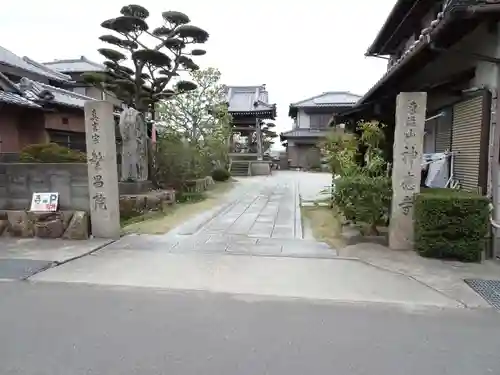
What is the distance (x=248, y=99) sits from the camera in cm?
4194

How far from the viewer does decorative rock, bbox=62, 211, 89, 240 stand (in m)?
8.20

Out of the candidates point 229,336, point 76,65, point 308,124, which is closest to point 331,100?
point 308,124

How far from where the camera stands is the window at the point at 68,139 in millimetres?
16625

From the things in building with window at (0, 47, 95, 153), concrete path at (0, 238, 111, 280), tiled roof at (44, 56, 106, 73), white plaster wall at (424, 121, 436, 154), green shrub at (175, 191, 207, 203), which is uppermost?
tiled roof at (44, 56, 106, 73)

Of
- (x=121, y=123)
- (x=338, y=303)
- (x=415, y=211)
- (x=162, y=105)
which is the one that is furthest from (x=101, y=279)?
(x=162, y=105)

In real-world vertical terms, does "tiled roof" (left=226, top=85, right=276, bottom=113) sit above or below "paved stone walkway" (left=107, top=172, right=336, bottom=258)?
above

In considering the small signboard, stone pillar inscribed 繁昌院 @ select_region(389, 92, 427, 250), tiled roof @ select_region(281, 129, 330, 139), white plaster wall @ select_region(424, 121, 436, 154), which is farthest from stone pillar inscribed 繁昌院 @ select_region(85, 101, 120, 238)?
tiled roof @ select_region(281, 129, 330, 139)

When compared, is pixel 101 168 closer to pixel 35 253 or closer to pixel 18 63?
pixel 35 253

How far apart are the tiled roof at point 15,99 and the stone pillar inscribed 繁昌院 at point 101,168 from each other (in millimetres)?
6599

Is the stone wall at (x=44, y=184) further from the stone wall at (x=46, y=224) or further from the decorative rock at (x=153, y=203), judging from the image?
the decorative rock at (x=153, y=203)

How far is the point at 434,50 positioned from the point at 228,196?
10.6m

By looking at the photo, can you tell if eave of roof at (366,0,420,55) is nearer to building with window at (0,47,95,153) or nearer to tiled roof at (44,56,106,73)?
building with window at (0,47,95,153)

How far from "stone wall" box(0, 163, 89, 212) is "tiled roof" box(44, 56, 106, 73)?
27.6 metres

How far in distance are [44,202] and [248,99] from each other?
114ft
